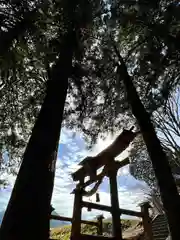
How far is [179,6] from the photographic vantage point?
4836 millimetres

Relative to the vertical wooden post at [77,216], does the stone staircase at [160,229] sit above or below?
above

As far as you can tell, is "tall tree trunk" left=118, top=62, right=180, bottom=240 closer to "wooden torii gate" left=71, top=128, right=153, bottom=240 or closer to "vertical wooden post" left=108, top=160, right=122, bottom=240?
"wooden torii gate" left=71, top=128, right=153, bottom=240

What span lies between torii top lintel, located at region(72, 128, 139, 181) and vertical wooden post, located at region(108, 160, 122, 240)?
0.33 metres

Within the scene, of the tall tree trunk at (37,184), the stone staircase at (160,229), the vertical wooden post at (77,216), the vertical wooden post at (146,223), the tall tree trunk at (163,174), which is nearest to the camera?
the tall tree trunk at (37,184)

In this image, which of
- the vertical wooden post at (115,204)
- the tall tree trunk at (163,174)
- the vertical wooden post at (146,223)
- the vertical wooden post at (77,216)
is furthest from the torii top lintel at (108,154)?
the vertical wooden post at (146,223)

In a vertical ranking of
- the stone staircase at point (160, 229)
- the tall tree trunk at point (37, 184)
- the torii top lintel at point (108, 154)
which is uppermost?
the torii top lintel at point (108, 154)

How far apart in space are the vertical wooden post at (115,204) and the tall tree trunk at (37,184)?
3402 millimetres

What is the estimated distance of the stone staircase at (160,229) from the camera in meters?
9.64

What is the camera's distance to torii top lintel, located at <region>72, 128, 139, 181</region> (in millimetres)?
5543

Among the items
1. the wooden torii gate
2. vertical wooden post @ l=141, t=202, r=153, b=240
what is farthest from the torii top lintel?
vertical wooden post @ l=141, t=202, r=153, b=240

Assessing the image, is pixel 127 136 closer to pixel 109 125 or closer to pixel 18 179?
pixel 109 125

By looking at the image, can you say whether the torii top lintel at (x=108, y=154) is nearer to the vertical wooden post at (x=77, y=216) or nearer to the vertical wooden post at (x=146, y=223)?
the vertical wooden post at (x=77, y=216)

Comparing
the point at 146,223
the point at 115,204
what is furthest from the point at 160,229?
the point at 115,204

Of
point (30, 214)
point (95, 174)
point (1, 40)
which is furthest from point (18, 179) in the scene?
point (95, 174)
